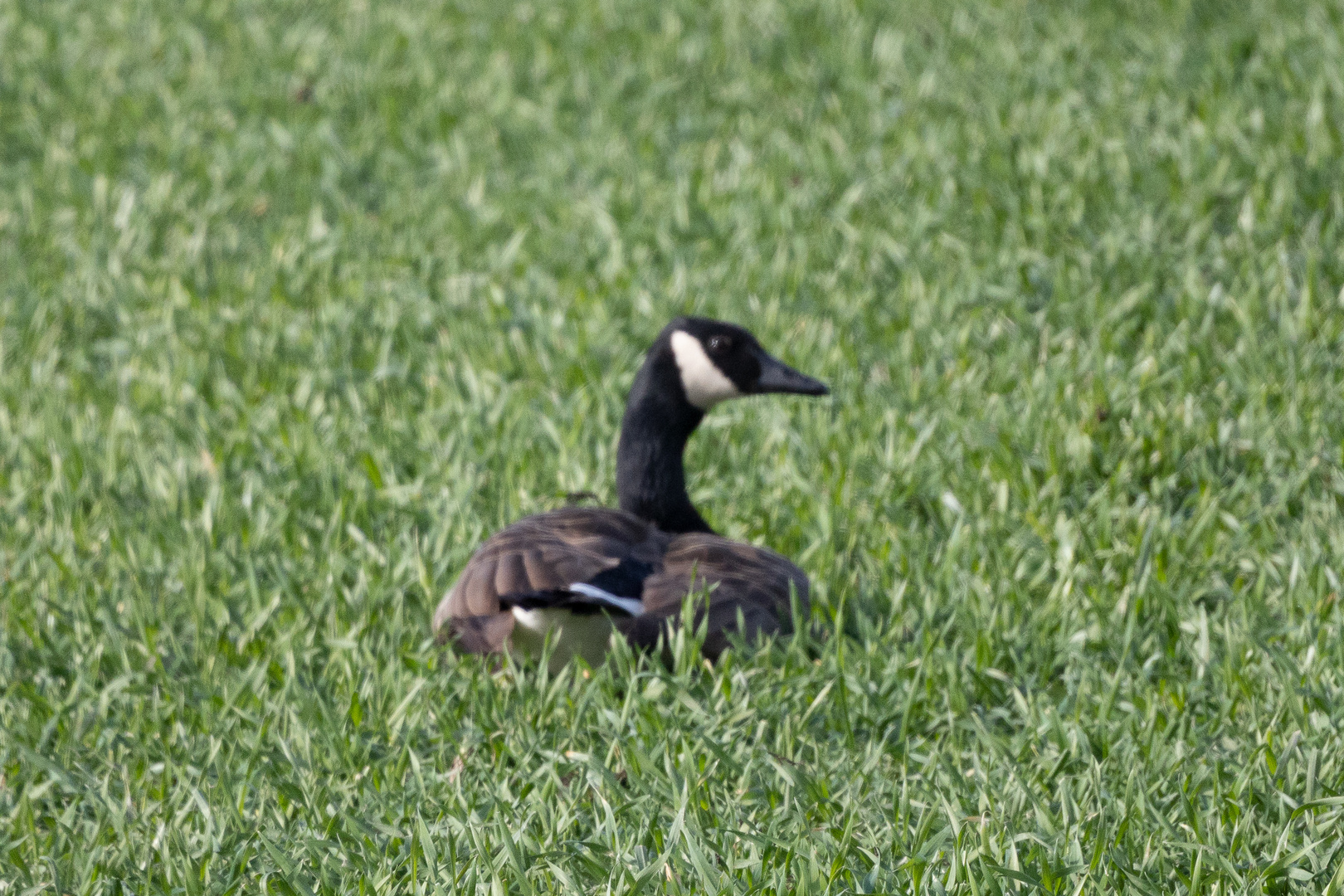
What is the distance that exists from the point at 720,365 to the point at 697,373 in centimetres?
7

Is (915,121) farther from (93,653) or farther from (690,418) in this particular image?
(93,653)

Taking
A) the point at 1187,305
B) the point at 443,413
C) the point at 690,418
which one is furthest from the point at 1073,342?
the point at 443,413

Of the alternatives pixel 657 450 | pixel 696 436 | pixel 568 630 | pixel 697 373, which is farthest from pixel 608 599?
pixel 696 436

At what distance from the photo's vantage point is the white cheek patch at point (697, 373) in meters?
3.94

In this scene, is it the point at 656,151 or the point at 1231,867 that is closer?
the point at 1231,867

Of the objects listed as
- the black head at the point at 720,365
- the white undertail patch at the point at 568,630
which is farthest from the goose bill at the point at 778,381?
the white undertail patch at the point at 568,630

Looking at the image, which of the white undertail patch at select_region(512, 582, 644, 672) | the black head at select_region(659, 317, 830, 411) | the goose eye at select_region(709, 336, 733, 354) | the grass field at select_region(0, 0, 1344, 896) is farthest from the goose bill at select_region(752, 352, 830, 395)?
the white undertail patch at select_region(512, 582, 644, 672)

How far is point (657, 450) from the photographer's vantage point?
3.98 metres

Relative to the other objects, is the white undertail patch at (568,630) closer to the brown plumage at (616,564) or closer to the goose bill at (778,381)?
the brown plumage at (616,564)

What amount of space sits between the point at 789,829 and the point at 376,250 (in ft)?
13.1

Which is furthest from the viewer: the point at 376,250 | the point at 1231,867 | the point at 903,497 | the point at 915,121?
the point at 915,121

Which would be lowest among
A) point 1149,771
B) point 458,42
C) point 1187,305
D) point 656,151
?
point 1149,771

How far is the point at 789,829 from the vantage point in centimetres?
284

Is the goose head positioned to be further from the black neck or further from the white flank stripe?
the white flank stripe
